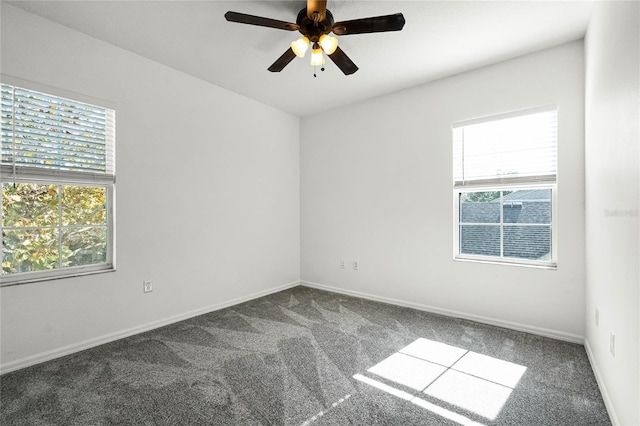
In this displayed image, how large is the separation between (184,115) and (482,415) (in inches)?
146

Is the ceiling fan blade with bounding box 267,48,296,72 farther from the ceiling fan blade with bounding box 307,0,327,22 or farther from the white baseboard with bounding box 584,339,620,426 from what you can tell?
the white baseboard with bounding box 584,339,620,426

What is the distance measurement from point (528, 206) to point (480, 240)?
57 cm

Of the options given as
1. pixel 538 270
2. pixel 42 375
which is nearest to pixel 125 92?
pixel 42 375

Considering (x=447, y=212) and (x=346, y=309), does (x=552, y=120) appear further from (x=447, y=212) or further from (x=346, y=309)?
(x=346, y=309)

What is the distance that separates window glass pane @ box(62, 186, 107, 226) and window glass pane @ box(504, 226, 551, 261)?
398 centimetres

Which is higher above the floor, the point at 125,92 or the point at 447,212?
the point at 125,92

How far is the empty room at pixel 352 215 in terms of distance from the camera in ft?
6.10

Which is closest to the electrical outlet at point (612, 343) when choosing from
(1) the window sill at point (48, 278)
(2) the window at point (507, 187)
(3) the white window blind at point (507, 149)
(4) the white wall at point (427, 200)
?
(4) the white wall at point (427, 200)

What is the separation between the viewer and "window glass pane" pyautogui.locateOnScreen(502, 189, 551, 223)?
9.69 ft

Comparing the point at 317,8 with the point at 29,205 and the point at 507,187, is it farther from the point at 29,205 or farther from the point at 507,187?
the point at 29,205

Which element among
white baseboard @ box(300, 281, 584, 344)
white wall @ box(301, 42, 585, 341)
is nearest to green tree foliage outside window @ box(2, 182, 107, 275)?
white wall @ box(301, 42, 585, 341)

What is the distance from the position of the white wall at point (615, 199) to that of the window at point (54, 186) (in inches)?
144

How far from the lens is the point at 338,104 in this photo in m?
4.30

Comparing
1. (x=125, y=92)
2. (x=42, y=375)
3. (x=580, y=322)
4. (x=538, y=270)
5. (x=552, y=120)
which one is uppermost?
(x=125, y=92)
